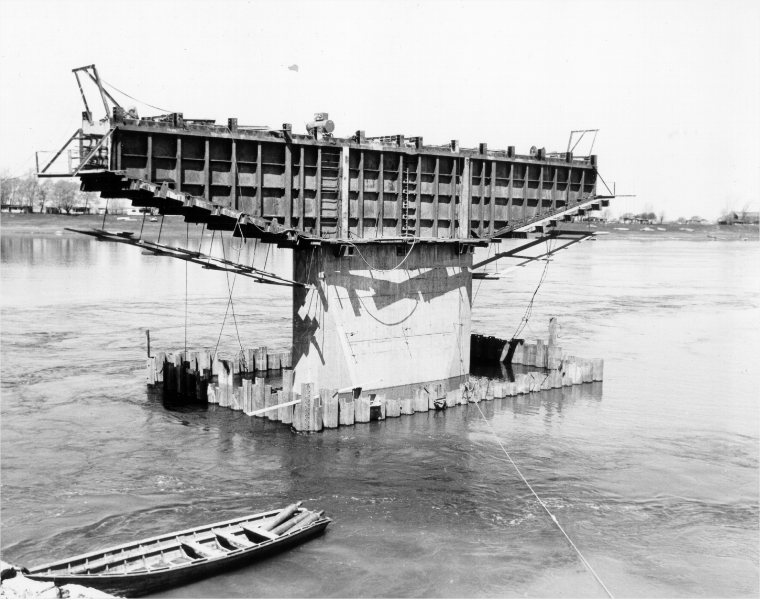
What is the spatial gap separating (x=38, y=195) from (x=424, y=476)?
563 ft

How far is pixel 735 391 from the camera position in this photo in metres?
41.8

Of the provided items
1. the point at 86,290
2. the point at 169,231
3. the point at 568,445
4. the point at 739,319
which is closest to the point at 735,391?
the point at 568,445

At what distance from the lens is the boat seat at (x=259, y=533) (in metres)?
21.7

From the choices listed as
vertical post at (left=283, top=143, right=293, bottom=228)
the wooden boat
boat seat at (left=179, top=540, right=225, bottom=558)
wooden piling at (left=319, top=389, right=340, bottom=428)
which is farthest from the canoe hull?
vertical post at (left=283, top=143, right=293, bottom=228)

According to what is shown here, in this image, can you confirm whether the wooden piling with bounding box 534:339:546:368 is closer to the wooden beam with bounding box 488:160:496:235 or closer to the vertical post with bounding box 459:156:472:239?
the wooden beam with bounding box 488:160:496:235

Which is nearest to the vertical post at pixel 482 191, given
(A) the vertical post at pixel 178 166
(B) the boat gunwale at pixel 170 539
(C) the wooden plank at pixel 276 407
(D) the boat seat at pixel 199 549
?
(C) the wooden plank at pixel 276 407

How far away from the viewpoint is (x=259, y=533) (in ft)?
71.4

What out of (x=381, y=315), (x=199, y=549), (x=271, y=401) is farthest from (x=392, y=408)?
(x=199, y=549)

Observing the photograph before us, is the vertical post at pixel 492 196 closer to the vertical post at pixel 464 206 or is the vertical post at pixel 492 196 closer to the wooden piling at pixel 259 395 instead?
the vertical post at pixel 464 206

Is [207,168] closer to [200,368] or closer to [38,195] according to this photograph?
[200,368]

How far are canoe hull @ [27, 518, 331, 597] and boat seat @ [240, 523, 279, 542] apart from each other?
0.66 feet

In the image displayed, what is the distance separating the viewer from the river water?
70.2 feet

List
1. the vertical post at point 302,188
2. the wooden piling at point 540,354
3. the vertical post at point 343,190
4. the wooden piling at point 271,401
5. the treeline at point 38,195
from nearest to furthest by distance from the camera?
1. the vertical post at point 302,188
2. the wooden piling at point 271,401
3. the vertical post at point 343,190
4. the wooden piling at point 540,354
5. the treeline at point 38,195

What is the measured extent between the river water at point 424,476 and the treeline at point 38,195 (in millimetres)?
133249
